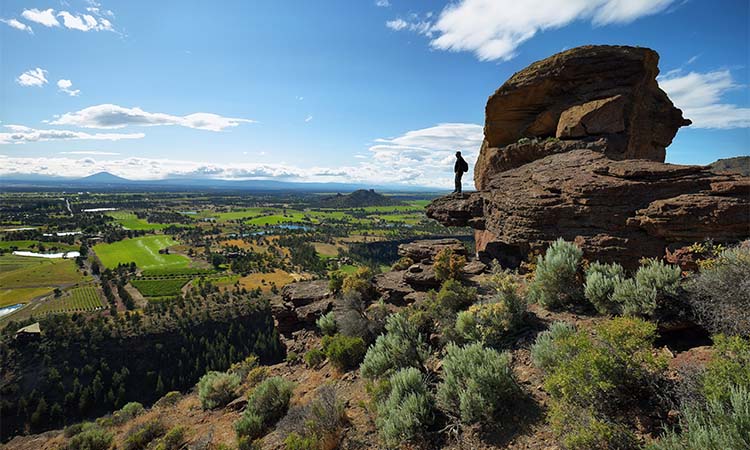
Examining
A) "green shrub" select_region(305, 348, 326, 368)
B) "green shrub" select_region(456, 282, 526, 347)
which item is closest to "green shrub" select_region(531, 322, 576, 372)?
"green shrub" select_region(456, 282, 526, 347)

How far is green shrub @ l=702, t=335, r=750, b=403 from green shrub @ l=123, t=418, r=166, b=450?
15.6 meters

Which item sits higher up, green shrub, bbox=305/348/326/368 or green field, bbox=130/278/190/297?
green shrub, bbox=305/348/326/368

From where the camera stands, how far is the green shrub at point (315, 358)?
41.8 ft

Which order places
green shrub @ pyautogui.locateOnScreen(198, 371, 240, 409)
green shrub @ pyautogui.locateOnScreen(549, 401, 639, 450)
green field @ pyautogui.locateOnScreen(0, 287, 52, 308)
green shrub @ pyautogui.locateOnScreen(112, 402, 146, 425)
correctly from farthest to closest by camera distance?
green field @ pyautogui.locateOnScreen(0, 287, 52, 308) < green shrub @ pyautogui.locateOnScreen(112, 402, 146, 425) < green shrub @ pyautogui.locateOnScreen(198, 371, 240, 409) < green shrub @ pyautogui.locateOnScreen(549, 401, 639, 450)

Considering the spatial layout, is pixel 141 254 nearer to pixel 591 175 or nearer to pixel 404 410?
pixel 404 410

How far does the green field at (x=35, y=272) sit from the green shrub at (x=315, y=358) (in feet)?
388

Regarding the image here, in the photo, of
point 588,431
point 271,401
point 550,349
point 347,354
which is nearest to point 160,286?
point 271,401

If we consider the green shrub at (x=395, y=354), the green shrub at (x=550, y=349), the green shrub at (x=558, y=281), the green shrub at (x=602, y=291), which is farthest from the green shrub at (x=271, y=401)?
the green shrub at (x=602, y=291)

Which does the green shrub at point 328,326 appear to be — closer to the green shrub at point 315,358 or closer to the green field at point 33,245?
the green shrub at point 315,358

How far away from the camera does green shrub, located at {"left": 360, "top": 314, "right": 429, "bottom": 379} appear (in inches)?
342

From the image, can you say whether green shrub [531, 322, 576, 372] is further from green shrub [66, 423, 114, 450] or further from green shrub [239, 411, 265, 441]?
green shrub [66, 423, 114, 450]

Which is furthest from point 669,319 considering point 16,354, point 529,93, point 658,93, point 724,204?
point 16,354

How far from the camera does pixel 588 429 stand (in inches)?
185

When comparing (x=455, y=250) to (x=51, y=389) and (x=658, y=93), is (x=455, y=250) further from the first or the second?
(x=51, y=389)
